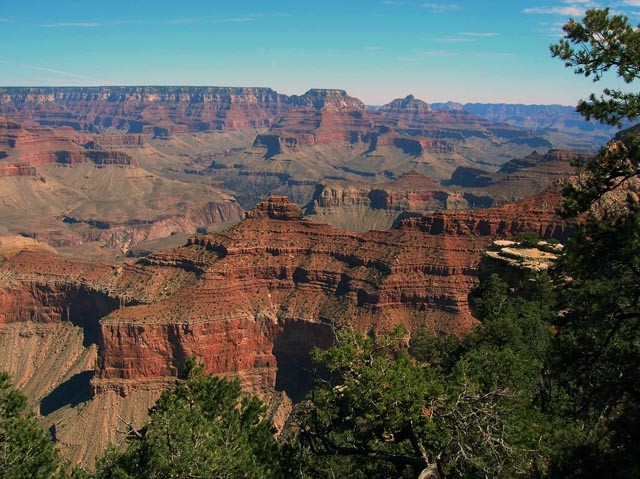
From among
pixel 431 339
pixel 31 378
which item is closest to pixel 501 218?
pixel 431 339

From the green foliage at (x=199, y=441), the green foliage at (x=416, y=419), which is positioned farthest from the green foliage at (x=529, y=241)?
the green foliage at (x=199, y=441)

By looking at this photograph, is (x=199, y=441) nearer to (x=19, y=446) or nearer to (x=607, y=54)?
(x=19, y=446)

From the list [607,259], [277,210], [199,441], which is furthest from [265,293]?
[607,259]

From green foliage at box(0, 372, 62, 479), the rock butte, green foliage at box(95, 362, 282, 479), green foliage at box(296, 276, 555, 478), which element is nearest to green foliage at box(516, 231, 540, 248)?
the rock butte

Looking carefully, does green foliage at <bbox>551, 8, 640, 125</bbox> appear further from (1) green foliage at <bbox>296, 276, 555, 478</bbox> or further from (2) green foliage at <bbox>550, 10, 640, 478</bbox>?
(1) green foliage at <bbox>296, 276, 555, 478</bbox>

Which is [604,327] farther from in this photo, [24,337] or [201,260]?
[24,337]
